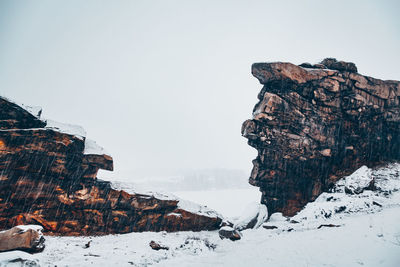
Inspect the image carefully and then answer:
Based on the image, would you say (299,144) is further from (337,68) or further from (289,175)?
(337,68)

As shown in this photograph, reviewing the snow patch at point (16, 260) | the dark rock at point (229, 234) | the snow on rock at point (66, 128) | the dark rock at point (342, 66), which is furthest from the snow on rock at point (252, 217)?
the dark rock at point (342, 66)

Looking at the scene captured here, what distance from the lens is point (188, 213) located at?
25594mm

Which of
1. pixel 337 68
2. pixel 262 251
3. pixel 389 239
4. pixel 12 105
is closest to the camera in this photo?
pixel 389 239

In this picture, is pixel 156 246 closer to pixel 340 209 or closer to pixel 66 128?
pixel 66 128

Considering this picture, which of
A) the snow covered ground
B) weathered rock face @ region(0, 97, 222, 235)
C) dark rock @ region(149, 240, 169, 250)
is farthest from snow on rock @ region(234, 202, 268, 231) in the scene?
dark rock @ region(149, 240, 169, 250)

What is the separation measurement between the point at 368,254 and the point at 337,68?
29.4m

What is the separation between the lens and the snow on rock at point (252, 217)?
1043 inches

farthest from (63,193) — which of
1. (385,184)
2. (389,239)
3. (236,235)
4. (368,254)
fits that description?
(385,184)

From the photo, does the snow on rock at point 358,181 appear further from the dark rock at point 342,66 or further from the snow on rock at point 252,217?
the dark rock at point 342,66

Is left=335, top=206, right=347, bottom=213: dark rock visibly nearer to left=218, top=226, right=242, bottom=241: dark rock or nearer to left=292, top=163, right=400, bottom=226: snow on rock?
left=292, top=163, right=400, bottom=226: snow on rock

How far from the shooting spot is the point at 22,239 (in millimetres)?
14383

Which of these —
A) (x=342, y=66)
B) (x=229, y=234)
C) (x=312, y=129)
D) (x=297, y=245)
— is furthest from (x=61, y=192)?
(x=342, y=66)

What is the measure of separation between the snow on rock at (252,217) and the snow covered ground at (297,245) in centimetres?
271

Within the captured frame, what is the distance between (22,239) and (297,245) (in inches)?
792
